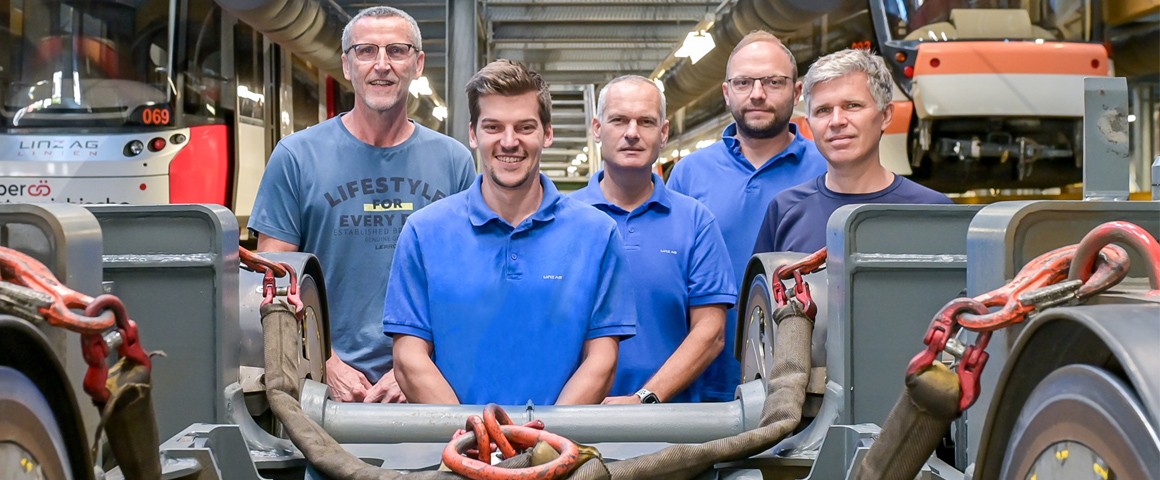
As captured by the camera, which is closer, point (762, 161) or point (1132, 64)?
point (762, 161)

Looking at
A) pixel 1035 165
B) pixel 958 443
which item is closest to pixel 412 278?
pixel 958 443

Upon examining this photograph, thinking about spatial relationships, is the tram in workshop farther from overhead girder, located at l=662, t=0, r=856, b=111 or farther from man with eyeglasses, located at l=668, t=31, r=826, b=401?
man with eyeglasses, located at l=668, t=31, r=826, b=401

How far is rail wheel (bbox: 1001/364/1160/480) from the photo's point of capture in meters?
1.18

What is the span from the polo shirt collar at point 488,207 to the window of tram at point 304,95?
864cm

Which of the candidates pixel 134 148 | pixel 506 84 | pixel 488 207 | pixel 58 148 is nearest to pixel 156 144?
pixel 134 148

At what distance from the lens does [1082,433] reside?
129 centimetres

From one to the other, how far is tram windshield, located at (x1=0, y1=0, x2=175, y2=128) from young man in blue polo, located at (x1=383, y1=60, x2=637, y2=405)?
6.82 meters

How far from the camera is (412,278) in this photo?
118 inches

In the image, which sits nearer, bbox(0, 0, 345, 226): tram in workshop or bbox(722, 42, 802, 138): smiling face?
bbox(722, 42, 802, 138): smiling face

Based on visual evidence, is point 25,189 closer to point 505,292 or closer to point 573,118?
point 505,292

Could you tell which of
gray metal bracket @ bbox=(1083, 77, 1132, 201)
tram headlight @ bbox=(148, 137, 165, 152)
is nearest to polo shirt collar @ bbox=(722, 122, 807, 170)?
gray metal bracket @ bbox=(1083, 77, 1132, 201)

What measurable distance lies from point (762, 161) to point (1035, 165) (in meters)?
5.45

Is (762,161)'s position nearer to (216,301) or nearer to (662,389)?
(662,389)

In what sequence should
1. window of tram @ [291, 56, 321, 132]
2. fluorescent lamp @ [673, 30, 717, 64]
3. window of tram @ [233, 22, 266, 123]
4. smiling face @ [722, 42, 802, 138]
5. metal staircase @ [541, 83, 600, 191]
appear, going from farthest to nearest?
1. metal staircase @ [541, 83, 600, 191]
2. fluorescent lamp @ [673, 30, 717, 64]
3. window of tram @ [291, 56, 321, 132]
4. window of tram @ [233, 22, 266, 123]
5. smiling face @ [722, 42, 802, 138]
